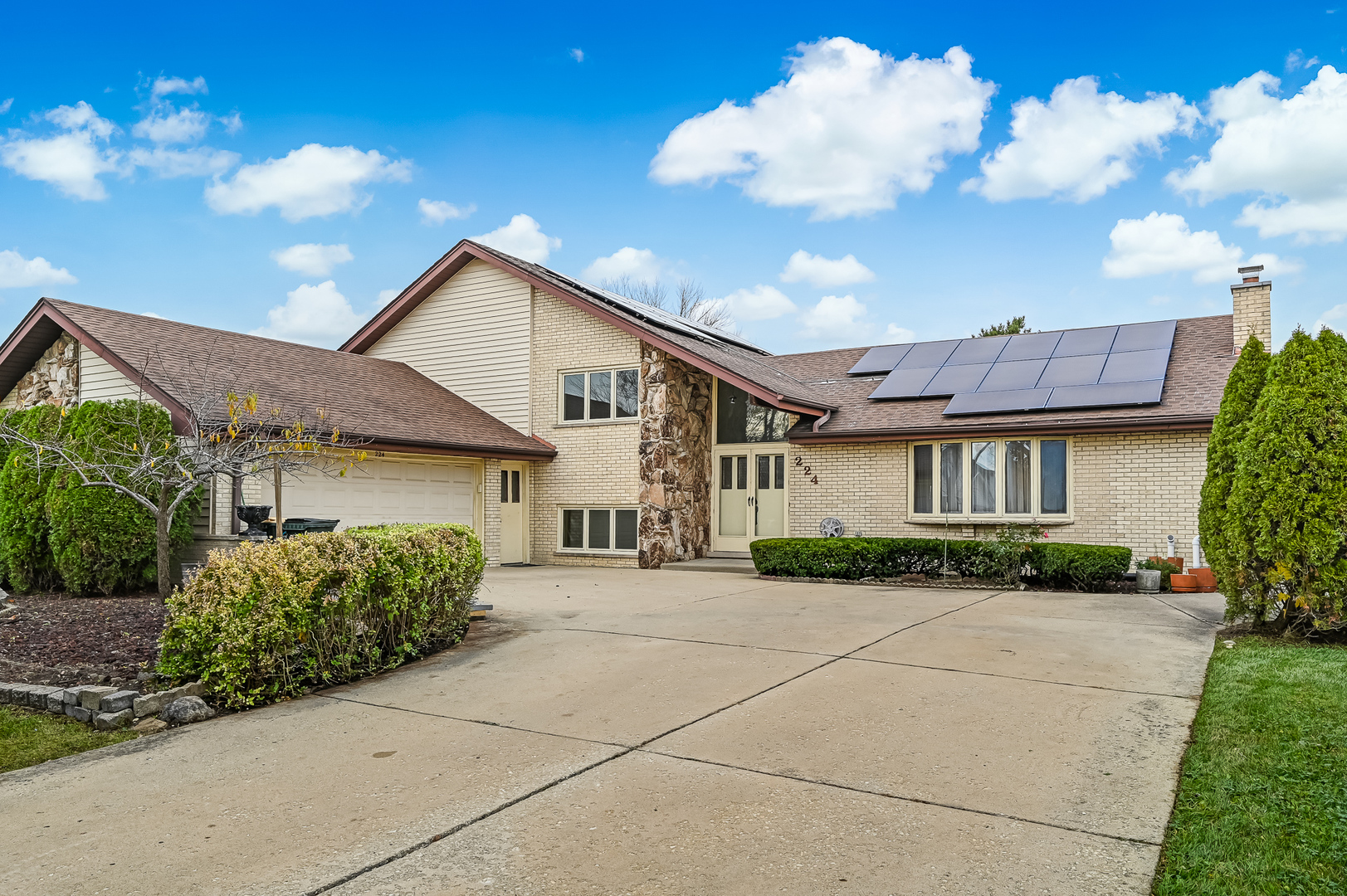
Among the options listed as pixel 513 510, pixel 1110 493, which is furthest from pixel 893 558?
pixel 513 510

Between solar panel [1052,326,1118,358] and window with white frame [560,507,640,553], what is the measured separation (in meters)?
8.98

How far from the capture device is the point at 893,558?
1420cm

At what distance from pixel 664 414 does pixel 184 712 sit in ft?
39.0

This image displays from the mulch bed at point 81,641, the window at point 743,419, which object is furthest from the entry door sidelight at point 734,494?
the mulch bed at point 81,641

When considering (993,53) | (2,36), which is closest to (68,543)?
(2,36)

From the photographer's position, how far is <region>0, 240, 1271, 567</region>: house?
554 inches

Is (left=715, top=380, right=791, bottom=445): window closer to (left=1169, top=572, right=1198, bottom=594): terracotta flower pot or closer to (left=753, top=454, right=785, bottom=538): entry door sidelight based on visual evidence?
(left=753, top=454, right=785, bottom=538): entry door sidelight

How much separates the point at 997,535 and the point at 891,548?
169 centimetres

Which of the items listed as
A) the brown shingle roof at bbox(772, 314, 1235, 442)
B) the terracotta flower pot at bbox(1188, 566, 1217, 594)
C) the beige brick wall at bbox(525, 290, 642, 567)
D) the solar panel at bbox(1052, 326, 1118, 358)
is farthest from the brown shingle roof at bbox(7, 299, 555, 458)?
the terracotta flower pot at bbox(1188, 566, 1217, 594)

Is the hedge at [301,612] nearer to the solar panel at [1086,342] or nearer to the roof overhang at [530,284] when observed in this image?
the roof overhang at [530,284]

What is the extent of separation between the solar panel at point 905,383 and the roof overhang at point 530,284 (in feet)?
3.72

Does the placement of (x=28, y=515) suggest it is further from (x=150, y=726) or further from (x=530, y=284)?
(x=530, y=284)

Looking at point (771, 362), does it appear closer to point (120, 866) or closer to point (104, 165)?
point (104, 165)

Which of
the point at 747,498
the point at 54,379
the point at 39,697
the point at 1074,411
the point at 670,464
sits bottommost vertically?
the point at 39,697
